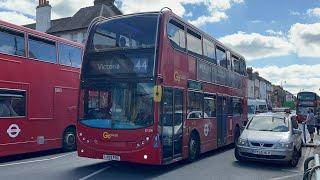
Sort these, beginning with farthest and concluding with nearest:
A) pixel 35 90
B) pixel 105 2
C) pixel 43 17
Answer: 1. pixel 105 2
2. pixel 43 17
3. pixel 35 90

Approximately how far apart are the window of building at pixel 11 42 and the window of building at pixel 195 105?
573cm

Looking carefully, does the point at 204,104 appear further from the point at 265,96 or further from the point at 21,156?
the point at 265,96

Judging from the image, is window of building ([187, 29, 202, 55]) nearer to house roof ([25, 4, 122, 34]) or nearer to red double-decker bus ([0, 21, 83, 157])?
red double-decker bus ([0, 21, 83, 157])

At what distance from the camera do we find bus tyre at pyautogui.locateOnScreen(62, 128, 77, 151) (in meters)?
15.9

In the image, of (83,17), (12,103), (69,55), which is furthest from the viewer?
(83,17)

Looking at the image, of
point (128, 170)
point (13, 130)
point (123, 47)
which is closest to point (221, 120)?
point (128, 170)

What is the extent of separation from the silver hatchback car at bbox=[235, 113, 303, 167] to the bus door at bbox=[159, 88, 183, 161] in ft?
7.91

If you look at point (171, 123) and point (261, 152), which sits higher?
point (171, 123)

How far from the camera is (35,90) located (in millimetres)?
14141

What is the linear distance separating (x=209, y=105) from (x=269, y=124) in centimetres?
221

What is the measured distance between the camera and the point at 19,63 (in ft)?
43.9

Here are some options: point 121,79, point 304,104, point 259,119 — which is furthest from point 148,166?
point 304,104

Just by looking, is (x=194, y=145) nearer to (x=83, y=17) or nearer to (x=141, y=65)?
(x=141, y=65)

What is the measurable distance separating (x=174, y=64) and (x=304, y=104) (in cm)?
3470
